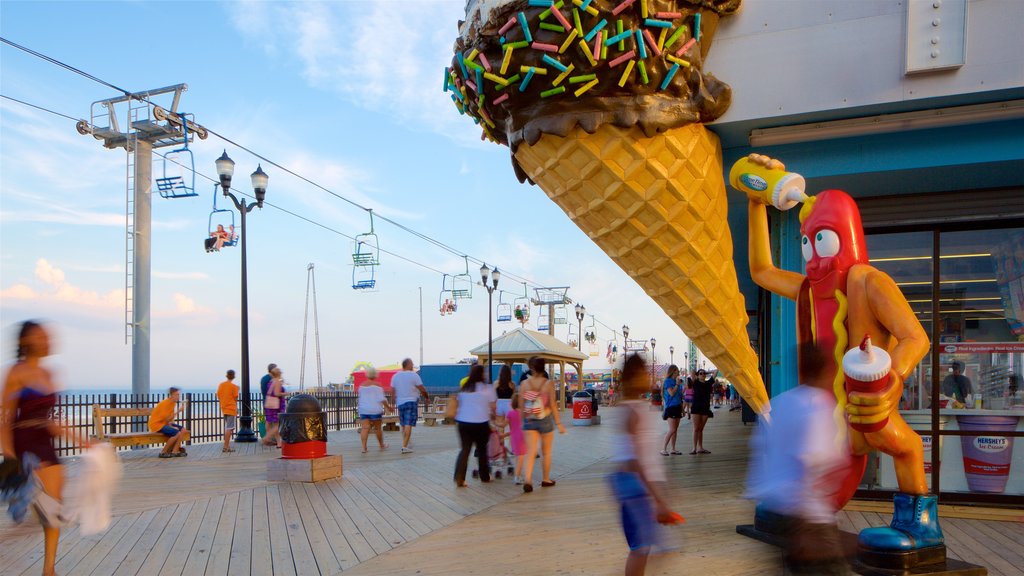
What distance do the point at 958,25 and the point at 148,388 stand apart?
62.1ft

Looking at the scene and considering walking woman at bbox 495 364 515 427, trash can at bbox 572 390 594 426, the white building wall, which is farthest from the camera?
trash can at bbox 572 390 594 426

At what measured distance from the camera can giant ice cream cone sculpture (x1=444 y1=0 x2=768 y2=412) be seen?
527cm

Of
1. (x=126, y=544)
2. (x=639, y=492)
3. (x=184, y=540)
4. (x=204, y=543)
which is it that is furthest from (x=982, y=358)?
(x=126, y=544)

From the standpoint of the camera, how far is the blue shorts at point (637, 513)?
13.0 feet

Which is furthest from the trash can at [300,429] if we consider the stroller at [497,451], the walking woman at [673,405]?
the walking woman at [673,405]

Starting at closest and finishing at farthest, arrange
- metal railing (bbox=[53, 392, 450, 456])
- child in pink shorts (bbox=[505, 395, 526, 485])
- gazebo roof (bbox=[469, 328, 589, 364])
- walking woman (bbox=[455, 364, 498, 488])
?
walking woman (bbox=[455, 364, 498, 488]) → child in pink shorts (bbox=[505, 395, 526, 485]) → metal railing (bbox=[53, 392, 450, 456]) → gazebo roof (bbox=[469, 328, 589, 364])

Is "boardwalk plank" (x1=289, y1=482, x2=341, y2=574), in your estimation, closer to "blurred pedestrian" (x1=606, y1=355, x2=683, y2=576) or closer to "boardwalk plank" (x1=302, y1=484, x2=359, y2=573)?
"boardwalk plank" (x1=302, y1=484, x2=359, y2=573)

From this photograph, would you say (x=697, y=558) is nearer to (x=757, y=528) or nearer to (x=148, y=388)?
(x=757, y=528)

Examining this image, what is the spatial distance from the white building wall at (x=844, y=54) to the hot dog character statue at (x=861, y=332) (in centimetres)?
114

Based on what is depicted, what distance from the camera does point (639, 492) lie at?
399 centimetres

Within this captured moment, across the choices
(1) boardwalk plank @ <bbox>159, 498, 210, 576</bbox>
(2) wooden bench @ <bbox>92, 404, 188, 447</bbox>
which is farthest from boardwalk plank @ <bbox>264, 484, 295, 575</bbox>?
(2) wooden bench @ <bbox>92, 404, 188, 447</bbox>

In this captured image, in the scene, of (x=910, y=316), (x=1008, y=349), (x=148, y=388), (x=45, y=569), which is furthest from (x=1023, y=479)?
(x=148, y=388)

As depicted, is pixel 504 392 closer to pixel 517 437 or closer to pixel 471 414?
pixel 517 437

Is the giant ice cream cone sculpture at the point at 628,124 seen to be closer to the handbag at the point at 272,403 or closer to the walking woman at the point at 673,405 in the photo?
the walking woman at the point at 673,405
